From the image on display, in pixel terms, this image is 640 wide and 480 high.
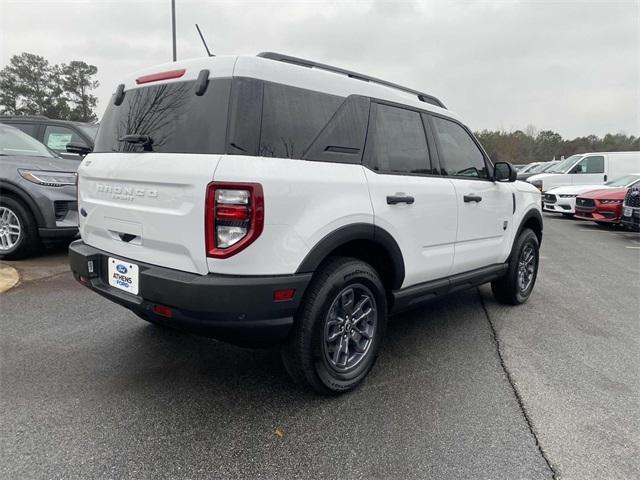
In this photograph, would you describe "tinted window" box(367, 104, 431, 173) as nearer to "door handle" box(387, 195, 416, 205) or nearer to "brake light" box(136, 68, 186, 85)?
"door handle" box(387, 195, 416, 205)

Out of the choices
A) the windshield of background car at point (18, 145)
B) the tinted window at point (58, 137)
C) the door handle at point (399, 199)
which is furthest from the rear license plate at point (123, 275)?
the tinted window at point (58, 137)

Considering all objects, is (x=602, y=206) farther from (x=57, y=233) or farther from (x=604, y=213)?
(x=57, y=233)

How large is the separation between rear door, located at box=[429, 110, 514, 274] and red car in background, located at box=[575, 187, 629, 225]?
8.58 m

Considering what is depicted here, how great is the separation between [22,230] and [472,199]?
16.9 ft

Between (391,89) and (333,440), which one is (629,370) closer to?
A: (333,440)

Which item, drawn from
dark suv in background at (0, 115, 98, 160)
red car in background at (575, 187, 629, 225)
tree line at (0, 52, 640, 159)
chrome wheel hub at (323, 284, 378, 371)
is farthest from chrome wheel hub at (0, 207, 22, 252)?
tree line at (0, 52, 640, 159)

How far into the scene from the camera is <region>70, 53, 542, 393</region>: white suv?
2180 mm

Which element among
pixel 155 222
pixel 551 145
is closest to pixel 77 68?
pixel 551 145

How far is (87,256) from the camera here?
9.00 feet

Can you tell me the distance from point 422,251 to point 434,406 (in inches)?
41.6

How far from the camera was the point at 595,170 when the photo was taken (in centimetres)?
1526

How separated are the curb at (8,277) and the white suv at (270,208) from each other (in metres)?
2.40

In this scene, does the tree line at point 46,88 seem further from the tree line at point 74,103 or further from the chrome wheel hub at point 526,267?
the chrome wheel hub at point 526,267

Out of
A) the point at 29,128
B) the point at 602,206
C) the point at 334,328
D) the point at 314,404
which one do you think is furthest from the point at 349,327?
the point at 602,206
